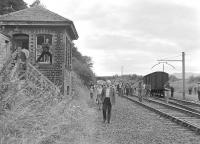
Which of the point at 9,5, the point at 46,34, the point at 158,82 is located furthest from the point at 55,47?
the point at 9,5

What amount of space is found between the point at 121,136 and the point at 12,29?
11.8 metres

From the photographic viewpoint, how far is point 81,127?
1267cm

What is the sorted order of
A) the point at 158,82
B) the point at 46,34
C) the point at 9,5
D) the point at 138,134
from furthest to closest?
1. the point at 9,5
2. the point at 158,82
3. the point at 46,34
4. the point at 138,134

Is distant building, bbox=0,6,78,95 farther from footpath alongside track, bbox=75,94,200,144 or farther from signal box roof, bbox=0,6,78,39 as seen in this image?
footpath alongside track, bbox=75,94,200,144

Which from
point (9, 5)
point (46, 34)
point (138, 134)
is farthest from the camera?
point (9, 5)

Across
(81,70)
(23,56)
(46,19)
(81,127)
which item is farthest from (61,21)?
(81,70)

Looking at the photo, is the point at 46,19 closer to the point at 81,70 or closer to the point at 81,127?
the point at 81,127

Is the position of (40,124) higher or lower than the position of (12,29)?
lower

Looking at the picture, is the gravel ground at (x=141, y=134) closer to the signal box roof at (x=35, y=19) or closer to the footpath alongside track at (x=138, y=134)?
the footpath alongside track at (x=138, y=134)

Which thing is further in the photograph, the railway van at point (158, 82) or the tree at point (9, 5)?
the railway van at point (158, 82)

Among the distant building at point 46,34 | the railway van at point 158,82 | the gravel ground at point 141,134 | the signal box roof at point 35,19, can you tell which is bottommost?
the gravel ground at point 141,134

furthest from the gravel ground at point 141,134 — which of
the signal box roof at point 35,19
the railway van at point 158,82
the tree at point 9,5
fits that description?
the tree at point 9,5

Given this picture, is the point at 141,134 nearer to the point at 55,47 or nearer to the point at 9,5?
the point at 55,47

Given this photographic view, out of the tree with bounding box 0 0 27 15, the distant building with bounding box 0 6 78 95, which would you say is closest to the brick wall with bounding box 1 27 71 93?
the distant building with bounding box 0 6 78 95
